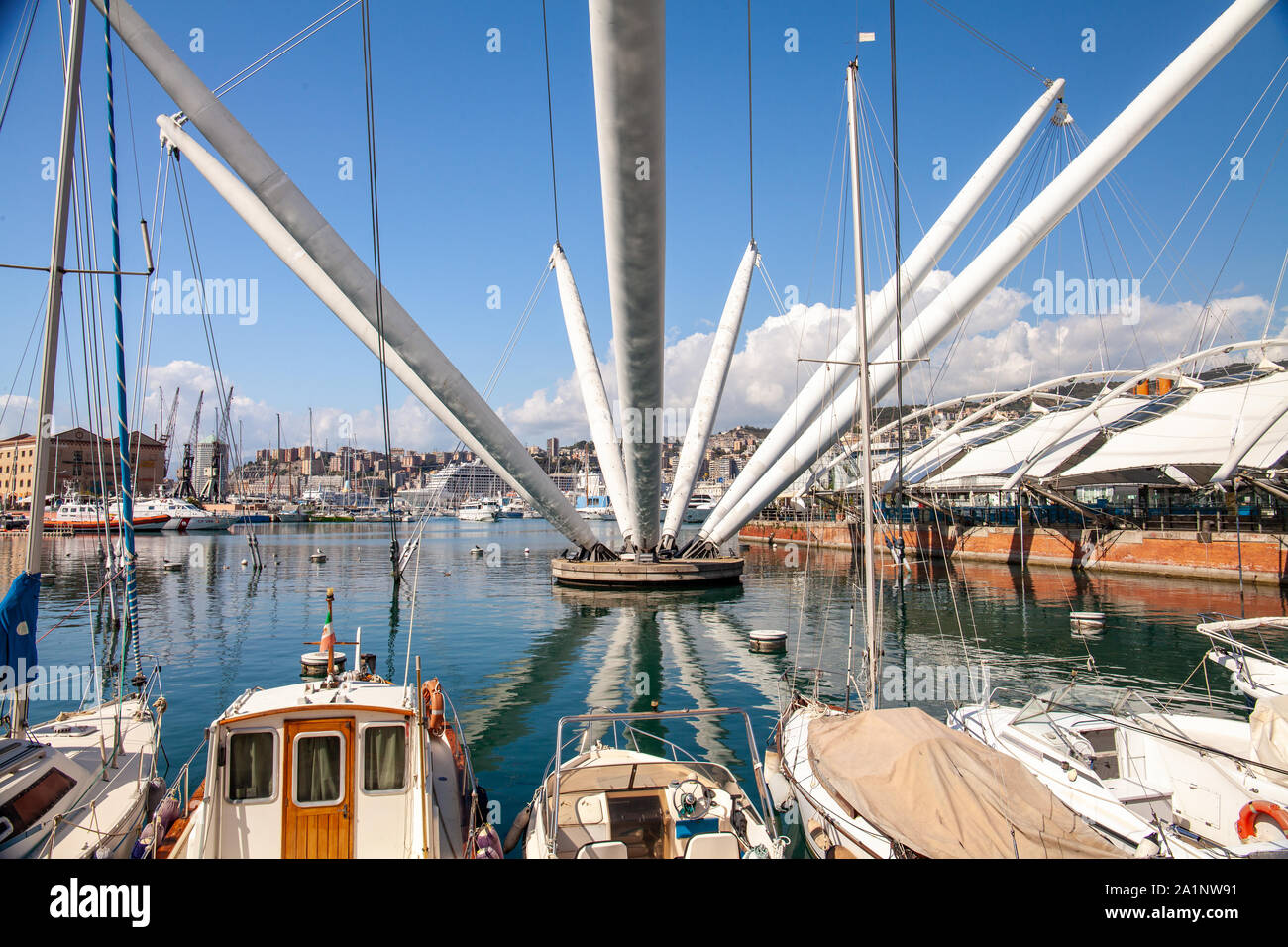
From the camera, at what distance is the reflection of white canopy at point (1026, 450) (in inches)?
1430

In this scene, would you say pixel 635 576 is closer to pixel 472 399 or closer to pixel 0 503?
pixel 472 399

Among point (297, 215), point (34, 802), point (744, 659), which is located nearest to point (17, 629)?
point (34, 802)

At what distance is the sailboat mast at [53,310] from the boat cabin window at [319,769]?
3.31 metres

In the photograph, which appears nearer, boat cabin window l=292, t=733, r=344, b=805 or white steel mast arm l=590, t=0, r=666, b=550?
boat cabin window l=292, t=733, r=344, b=805

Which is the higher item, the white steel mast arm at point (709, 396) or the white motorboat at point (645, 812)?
the white steel mast arm at point (709, 396)

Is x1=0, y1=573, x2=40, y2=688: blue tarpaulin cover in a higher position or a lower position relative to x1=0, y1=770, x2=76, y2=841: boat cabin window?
higher

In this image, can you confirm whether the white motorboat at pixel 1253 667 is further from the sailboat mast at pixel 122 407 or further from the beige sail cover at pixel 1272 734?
the sailboat mast at pixel 122 407

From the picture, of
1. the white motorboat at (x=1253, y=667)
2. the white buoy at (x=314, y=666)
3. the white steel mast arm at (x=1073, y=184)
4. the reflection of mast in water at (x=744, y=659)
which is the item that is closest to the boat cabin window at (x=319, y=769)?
the reflection of mast in water at (x=744, y=659)

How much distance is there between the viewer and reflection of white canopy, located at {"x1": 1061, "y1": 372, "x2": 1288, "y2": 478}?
2725cm

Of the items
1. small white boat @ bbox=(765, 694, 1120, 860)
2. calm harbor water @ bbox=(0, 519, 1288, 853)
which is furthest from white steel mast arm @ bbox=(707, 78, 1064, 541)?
small white boat @ bbox=(765, 694, 1120, 860)

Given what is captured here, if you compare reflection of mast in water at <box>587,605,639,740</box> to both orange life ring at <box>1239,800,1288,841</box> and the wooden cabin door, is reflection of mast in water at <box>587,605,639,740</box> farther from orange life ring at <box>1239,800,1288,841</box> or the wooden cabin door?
orange life ring at <box>1239,800,1288,841</box>

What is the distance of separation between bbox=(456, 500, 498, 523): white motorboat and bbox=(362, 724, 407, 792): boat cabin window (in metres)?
123

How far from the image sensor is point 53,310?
667 cm
